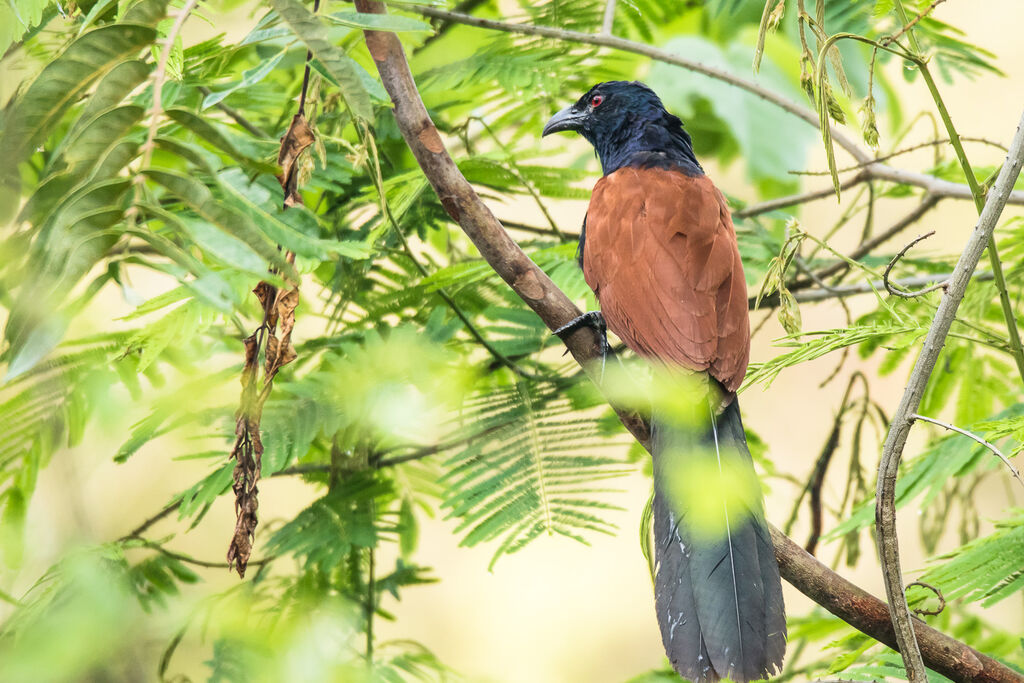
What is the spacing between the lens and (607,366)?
4.09 feet

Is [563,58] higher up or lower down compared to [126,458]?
higher up

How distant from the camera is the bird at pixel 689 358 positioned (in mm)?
1016

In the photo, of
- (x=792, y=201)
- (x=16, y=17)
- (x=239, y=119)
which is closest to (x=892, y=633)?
(x=792, y=201)

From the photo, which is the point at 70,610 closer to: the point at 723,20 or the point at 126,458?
the point at 126,458

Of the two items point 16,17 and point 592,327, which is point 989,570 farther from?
point 16,17

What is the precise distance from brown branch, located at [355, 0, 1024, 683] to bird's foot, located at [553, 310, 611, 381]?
0.06 m

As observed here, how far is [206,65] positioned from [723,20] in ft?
4.12

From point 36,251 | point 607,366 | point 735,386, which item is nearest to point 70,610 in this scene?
point 36,251

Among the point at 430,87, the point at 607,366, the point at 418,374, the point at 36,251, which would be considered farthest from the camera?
the point at 430,87

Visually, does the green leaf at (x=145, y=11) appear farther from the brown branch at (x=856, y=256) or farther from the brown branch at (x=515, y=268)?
the brown branch at (x=856, y=256)

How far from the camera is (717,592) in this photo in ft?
3.37

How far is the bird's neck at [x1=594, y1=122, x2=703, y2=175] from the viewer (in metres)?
1.78

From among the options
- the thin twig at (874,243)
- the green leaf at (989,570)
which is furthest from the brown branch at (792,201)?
the green leaf at (989,570)

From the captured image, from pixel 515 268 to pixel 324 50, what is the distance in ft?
1.56
